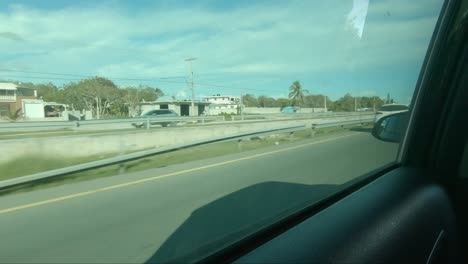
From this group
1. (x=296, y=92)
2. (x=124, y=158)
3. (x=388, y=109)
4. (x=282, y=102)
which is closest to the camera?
(x=296, y=92)

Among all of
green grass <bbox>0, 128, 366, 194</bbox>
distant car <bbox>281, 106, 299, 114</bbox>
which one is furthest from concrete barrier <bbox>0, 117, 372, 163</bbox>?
distant car <bbox>281, 106, 299, 114</bbox>

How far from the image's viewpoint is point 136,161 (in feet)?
14.0

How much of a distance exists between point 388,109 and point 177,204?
6.96 feet

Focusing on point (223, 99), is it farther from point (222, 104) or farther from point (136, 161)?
point (136, 161)

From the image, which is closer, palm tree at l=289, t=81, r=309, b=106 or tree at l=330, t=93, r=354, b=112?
palm tree at l=289, t=81, r=309, b=106

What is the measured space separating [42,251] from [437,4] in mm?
3341

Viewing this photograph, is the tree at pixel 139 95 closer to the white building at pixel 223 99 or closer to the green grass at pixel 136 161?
the white building at pixel 223 99

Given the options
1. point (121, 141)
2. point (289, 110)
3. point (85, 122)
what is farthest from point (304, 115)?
point (85, 122)

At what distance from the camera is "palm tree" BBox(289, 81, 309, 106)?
3.10 m

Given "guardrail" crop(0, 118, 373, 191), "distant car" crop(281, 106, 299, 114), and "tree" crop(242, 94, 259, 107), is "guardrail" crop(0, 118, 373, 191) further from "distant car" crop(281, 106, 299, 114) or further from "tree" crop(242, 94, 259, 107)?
"tree" crop(242, 94, 259, 107)

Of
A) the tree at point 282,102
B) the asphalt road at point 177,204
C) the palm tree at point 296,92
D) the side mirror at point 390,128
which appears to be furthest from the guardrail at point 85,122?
the side mirror at point 390,128

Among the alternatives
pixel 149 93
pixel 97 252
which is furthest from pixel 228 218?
pixel 149 93

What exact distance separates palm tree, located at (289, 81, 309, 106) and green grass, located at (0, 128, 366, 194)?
1148 millimetres

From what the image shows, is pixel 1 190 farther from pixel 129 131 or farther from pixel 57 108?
pixel 129 131
